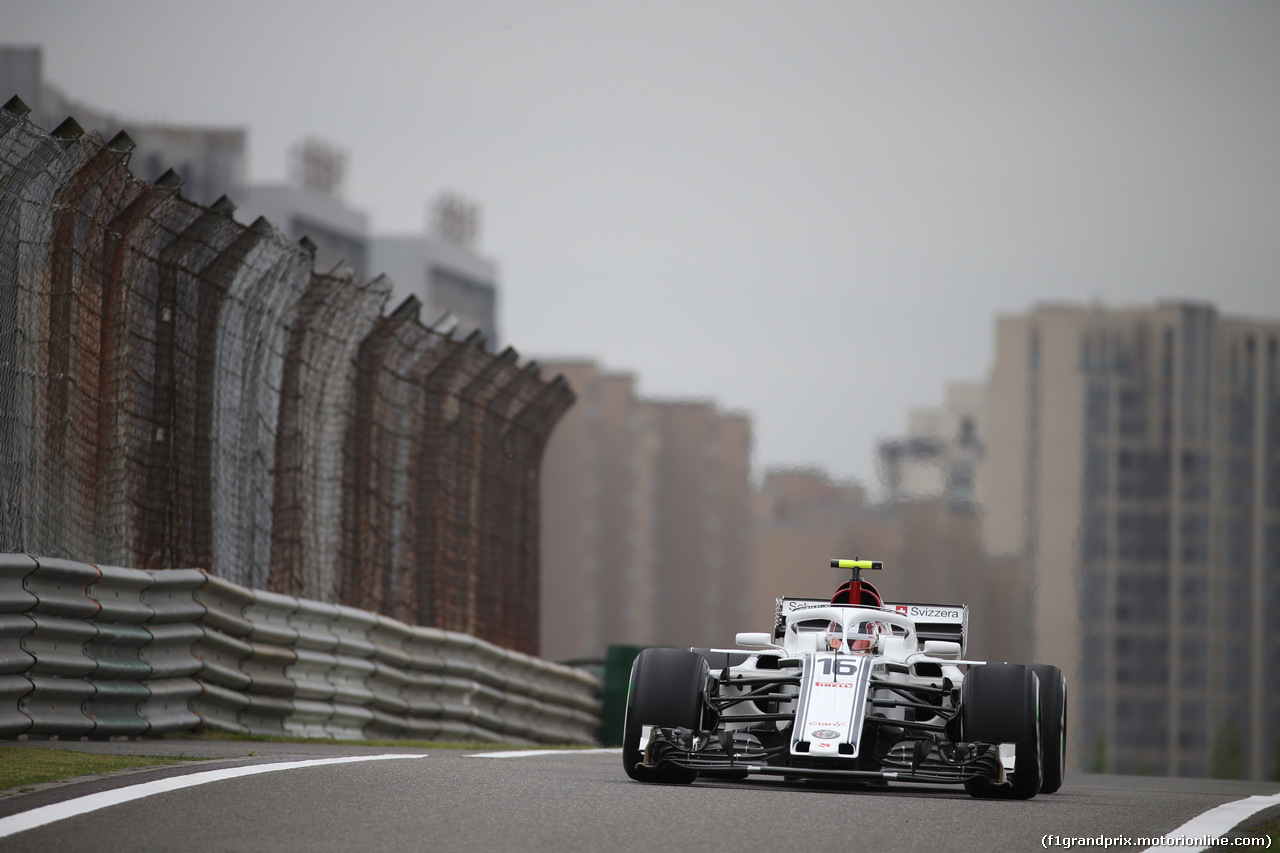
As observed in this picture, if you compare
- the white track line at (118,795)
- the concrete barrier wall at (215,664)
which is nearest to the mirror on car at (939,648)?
the white track line at (118,795)

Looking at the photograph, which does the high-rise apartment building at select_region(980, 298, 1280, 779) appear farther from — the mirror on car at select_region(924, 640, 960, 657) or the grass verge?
the grass verge

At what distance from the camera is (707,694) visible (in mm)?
10289

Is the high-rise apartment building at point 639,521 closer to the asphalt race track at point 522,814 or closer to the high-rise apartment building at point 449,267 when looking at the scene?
the high-rise apartment building at point 449,267

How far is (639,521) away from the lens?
372 ft

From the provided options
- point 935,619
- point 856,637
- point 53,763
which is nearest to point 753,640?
point 856,637

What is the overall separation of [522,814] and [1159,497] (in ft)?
447

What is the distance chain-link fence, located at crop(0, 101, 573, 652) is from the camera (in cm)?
1134

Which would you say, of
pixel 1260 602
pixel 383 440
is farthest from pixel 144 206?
pixel 1260 602

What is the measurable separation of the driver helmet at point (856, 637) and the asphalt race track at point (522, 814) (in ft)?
3.58

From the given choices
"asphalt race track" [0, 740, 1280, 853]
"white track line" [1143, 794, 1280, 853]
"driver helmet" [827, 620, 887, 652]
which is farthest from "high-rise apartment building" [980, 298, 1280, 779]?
"asphalt race track" [0, 740, 1280, 853]

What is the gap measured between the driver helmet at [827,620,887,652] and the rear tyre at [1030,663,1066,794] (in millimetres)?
1137

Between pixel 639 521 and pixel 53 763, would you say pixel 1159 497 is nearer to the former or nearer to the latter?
pixel 639 521

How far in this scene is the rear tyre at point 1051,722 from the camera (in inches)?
409

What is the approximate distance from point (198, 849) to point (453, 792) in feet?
6.65
